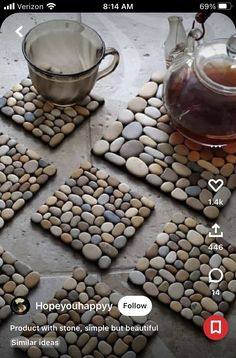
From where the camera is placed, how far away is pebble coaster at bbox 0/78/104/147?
66 centimetres

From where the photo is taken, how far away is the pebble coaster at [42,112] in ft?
2.17

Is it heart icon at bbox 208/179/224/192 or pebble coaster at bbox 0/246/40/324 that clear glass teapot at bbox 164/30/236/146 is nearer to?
heart icon at bbox 208/179/224/192

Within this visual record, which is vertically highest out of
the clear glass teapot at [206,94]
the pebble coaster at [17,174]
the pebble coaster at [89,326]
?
the clear glass teapot at [206,94]

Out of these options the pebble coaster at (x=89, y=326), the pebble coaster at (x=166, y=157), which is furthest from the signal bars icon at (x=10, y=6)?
the pebble coaster at (x=89, y=326)

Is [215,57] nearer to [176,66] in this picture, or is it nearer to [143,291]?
[176,66]

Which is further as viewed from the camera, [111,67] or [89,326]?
[111,67]

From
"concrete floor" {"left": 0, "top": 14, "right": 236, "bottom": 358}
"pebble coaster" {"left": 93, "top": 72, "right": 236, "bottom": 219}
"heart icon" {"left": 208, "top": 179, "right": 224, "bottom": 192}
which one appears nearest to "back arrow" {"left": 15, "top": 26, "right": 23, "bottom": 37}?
"concrete floor" {"left": 0, "top": 14, "right": 236, "bottom": 358}

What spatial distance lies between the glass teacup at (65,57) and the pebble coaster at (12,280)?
155mm

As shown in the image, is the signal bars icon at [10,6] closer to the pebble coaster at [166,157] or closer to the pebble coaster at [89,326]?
the pebble coaster at [166,157]

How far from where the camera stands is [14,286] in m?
0.58

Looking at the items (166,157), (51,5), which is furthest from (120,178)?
(51,5)

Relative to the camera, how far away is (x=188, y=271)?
0.59m

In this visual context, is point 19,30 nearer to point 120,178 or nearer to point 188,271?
point 120,178

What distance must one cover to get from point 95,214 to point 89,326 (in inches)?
3.9
